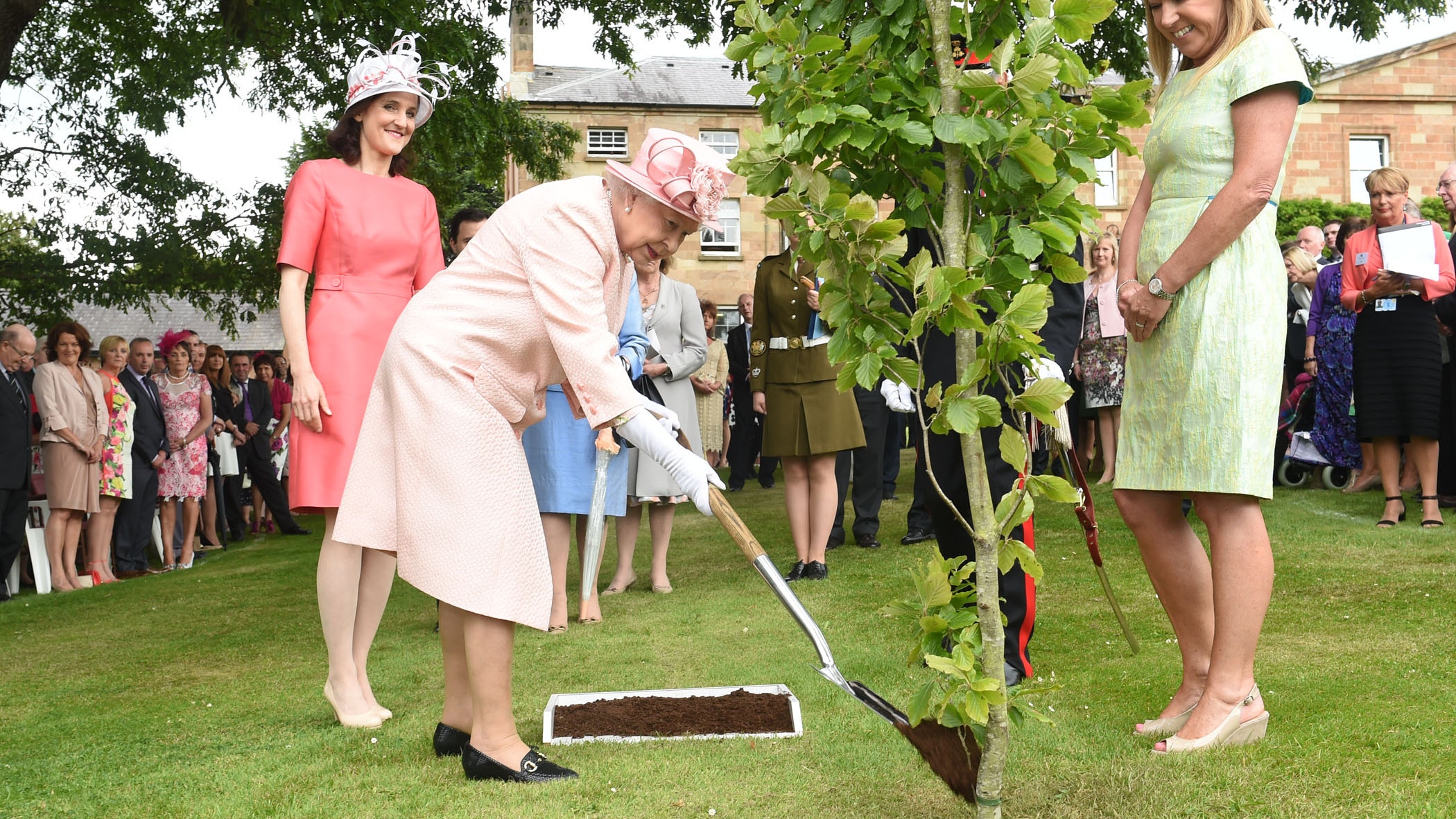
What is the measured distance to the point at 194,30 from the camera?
41.0 ft

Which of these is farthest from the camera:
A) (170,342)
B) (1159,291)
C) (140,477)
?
(170,342)

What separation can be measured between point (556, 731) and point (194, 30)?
1089 centimetres

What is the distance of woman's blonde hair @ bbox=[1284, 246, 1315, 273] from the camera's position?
10805 mm

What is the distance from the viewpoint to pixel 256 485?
1499 cm

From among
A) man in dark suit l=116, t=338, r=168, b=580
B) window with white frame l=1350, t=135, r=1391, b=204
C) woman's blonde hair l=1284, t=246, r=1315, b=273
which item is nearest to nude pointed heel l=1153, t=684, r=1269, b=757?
woman's blonde hair l=1284, t=246, r=1315, b=273

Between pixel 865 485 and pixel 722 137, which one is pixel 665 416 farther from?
pixel 722 137

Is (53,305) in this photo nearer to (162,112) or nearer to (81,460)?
(162,112)

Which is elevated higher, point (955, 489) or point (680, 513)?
point (955, 489)

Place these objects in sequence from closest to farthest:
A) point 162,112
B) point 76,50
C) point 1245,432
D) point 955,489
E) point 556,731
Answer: point 1245,432 < point 556,731 < point 955,489 < point 162,112 < point 76,50

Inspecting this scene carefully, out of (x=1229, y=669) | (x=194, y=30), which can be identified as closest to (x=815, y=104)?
(x=1229, y=669)

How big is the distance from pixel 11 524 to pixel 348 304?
717cm

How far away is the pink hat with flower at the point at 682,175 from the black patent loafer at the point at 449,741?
5.74ft

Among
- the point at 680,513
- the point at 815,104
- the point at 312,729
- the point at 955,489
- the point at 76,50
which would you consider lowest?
the point at 680,513

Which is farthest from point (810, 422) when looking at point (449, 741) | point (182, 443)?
point (182, 443)
